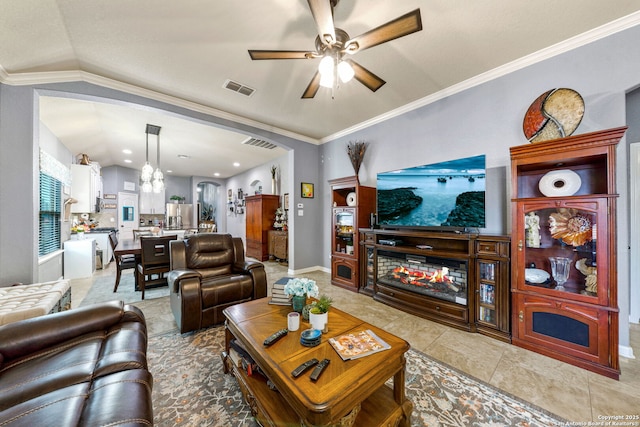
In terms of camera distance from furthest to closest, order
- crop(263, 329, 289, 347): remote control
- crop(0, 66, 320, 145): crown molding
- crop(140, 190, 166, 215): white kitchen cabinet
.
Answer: crop(140, 190, 166, 215): white kitchen cabinet → crop(0, 66, 320, 145): crown molding → crop(263, 329, 289, 347): remote control

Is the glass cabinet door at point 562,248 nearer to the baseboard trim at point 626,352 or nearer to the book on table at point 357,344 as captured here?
the baseboard trim at point 626,352

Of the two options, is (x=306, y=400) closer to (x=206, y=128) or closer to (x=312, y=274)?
(x=312, y=274)

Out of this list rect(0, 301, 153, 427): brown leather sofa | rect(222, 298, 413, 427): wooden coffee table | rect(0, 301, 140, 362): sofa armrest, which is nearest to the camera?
rect(0, 301, 153, 427): brown leather sofa

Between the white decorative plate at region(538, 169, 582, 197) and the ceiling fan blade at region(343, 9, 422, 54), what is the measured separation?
1832 mm

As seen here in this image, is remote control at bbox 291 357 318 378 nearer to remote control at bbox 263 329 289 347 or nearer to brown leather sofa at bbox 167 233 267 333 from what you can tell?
remote control at bbox 263 329 289 347

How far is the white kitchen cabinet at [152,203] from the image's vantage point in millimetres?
8070

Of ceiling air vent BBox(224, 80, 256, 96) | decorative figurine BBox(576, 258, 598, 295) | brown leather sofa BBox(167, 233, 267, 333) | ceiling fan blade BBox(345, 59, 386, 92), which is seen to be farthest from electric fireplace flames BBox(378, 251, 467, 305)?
ceiling air vent BBox(224, 80, 256, 96)

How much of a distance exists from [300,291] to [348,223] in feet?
8.15

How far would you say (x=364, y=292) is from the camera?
3607 millimetres

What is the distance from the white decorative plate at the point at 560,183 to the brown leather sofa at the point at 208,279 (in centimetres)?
306

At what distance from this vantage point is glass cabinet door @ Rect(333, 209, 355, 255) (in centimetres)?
397

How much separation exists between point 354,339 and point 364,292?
230 centimetres

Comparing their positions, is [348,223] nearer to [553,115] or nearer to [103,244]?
[553,115]

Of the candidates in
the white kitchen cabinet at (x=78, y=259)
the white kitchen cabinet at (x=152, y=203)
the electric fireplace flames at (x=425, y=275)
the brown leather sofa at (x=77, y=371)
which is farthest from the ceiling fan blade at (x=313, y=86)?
the white kitchen cabinet at (x=152, y=203)
